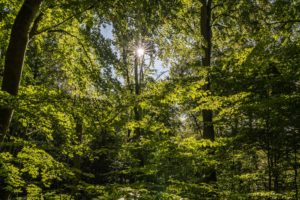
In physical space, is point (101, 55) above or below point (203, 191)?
above

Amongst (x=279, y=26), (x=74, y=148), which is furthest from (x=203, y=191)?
(x=279, y=26)

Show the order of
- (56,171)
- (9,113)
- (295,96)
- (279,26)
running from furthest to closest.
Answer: (279,26) → (295,96) → (56,171) → (9,113)

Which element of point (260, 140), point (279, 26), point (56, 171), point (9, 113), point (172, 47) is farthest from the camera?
point (260, 140)

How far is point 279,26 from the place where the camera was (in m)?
10.1

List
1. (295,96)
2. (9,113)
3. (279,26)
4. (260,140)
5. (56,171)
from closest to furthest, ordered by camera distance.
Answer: (9,113) → (56,171) → (295,96) → (279,26) → (260,140)

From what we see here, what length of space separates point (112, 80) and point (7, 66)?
6.06ft

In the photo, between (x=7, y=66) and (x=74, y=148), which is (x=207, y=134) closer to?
(x=74, y=148)

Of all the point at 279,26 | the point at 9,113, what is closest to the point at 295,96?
the point at 279,26

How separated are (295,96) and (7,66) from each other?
6.71 m

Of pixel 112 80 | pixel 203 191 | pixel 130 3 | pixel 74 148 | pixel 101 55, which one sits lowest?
pixel 203 191

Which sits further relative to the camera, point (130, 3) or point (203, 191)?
point (203, 191)

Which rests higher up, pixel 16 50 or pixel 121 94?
pixel 16 50

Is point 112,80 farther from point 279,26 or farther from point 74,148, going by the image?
point 279,26

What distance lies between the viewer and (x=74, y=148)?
534 cm
